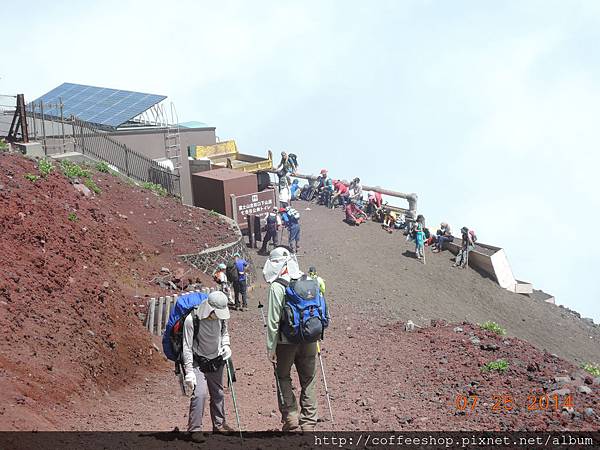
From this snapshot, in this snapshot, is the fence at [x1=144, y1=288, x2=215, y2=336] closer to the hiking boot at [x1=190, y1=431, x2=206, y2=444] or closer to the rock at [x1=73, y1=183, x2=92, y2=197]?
the rock at [x1=73, y1=183, x2=92, y2=197]

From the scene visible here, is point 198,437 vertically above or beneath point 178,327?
beneath

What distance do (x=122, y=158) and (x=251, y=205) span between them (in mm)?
4534

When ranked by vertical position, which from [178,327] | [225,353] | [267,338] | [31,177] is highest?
[31,177]

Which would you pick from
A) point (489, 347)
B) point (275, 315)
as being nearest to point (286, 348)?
point (275, 315)

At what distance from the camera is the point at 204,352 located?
27.3 feet

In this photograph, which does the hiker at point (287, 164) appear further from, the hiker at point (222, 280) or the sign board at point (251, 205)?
the hiker at point (222, 280)

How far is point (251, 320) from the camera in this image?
16.6m

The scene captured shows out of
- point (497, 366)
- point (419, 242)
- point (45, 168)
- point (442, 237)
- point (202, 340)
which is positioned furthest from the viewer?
point (442, 237)

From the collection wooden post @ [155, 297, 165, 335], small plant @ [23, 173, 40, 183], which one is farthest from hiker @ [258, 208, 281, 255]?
wooden post @ [155, 297, 165, 335]

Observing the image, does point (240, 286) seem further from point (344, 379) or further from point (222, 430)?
point (222, 430)

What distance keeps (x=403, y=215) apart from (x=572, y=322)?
708cm

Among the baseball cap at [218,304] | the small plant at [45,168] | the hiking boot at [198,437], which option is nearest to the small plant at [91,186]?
the small plant at [45,168]

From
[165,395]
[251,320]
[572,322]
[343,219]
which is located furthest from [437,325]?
[343,219]

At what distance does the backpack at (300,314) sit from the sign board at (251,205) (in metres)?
15.9
